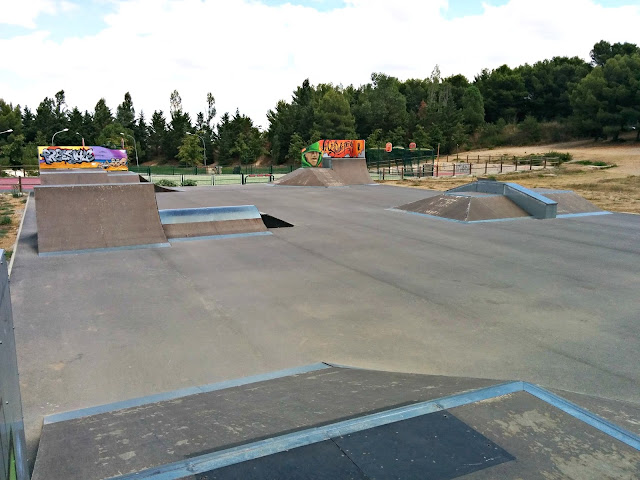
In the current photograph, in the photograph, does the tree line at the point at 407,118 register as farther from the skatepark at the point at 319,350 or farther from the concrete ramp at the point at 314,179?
the skatepark at the point at 319,350

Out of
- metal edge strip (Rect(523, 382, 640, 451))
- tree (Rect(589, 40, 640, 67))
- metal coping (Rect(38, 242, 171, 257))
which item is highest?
tree (Rect(589, 40, 640, 67))

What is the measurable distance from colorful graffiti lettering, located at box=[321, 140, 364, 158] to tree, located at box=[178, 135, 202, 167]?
5839 centimetres

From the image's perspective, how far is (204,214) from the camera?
526 inches

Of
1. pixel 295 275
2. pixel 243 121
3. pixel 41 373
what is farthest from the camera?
pixel 243 121

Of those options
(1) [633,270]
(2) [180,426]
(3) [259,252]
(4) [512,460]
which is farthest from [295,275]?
(1) [633,270]

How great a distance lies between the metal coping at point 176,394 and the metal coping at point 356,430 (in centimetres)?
151

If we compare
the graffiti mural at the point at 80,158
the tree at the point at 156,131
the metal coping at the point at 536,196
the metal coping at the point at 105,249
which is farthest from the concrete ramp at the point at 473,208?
the tree at the point at 156,131

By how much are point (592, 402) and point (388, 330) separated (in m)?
2.59

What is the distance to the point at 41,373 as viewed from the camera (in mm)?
4930

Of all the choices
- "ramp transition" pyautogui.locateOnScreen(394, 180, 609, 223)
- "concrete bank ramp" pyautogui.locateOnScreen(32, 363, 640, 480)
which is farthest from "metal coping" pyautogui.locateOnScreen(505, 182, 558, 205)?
"concrete bank ramp" pyautogui.locateOnScreen(32, 363, 640, 480)

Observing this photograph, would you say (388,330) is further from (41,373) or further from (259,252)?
(259,252)

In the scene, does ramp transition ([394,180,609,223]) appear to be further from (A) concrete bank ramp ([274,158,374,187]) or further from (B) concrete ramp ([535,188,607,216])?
(A) concrete bank ramp ([274,158,374,187])

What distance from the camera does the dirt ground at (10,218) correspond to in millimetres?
13703

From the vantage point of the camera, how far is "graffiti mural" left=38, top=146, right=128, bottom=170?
32281 millimetres
